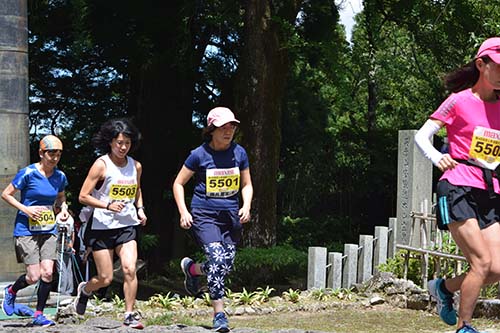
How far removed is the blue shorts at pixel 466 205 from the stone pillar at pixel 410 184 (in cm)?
564

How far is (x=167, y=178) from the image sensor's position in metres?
19.6

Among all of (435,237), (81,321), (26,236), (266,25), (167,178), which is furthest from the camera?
(167,178)

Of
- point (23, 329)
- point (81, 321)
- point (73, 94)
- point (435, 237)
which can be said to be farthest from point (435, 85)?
point (23, 329)

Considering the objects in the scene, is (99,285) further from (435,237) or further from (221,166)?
(435,237)

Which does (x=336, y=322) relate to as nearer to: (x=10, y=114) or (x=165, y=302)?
(x=165, y=302)

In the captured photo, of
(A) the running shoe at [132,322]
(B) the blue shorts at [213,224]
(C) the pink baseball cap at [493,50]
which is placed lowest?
(A) the running shoe at [132,322]

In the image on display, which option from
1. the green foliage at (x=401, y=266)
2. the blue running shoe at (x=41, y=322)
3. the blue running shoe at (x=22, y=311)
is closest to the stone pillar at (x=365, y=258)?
the green foliage at (x=401, y=266)

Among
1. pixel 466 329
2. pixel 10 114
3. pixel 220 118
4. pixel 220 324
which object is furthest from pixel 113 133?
pixel 466 329

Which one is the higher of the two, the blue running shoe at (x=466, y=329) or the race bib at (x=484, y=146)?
the race bib at (x=484, y=146)

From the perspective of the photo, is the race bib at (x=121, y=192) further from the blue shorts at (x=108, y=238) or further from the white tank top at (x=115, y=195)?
the blue shorts at (x=108, y=238)

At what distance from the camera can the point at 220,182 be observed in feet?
25.6

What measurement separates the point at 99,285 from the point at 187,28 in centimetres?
924

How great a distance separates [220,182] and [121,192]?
92 cm

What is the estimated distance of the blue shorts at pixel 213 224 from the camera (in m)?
7.77
